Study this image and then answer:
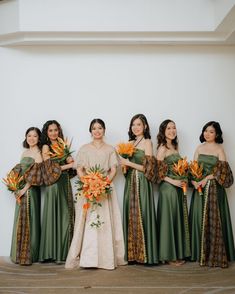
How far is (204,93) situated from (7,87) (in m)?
2.77

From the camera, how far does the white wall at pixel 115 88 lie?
217 inches

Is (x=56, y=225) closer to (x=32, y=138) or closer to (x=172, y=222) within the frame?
(x=32, y=138)

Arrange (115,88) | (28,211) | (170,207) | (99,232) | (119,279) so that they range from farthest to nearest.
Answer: (115,88), (28,211), (170,207), (99,232), (119,279)

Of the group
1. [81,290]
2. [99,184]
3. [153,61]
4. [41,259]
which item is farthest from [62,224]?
[153,61]

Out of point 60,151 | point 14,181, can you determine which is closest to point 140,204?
point 60,151

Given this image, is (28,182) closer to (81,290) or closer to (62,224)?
(62,224)

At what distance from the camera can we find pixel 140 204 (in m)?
4.95

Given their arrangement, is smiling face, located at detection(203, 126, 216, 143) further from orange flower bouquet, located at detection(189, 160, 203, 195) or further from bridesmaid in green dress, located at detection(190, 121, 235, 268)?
orange flower bouquet, located at detection(189, 160, 203, 195)

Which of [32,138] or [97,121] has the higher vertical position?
[97,121]

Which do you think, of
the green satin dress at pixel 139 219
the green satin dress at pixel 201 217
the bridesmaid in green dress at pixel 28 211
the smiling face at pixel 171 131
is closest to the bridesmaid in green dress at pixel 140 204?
the green satin dress at pixel 139 219

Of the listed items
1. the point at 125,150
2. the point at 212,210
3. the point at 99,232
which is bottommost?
the point at 99,232

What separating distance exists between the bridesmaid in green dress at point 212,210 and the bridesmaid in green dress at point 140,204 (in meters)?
0.57

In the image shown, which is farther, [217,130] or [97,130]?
[217,130]

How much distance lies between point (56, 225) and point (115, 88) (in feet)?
6.67
